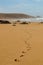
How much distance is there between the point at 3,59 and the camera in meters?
3.46

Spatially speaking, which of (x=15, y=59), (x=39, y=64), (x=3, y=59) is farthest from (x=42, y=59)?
(x=3, y=59)

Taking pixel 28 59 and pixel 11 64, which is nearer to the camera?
pixel 11 64

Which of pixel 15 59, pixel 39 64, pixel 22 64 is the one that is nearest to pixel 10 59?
Answer: pixel 15 59

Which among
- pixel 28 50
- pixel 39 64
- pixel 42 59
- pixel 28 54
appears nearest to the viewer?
pixel 39 64

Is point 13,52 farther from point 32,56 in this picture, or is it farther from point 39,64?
point 39,64

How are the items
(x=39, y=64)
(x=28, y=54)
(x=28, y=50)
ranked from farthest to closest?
1. (x=28, y=50)
2. (x=28, y=54)
3. (x=39, y=64)

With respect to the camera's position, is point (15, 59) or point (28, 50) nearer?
point (15, 59)

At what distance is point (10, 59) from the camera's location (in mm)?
3439

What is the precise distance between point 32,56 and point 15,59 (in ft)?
1.39

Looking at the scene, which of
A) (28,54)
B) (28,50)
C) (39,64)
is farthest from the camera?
(28,50)

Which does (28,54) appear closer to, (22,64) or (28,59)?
(28,59)

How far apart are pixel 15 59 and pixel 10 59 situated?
10 centimetres

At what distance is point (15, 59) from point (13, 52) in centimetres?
53

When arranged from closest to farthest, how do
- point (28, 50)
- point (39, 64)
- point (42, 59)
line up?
1. point (39, 64)
2. point (42, 59)
3. point (28, 50)
